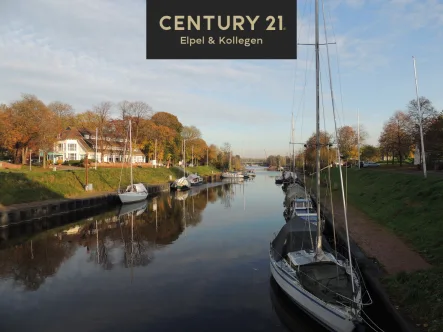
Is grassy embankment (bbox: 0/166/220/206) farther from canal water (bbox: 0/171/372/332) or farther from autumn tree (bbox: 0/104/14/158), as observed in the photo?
canal water (bbox: 0/171/372/332)

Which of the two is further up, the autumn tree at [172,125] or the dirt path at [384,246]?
the autumn tree at [172,125]

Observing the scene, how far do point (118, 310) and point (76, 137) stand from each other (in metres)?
80.1

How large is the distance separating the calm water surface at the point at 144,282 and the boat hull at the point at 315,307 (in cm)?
60

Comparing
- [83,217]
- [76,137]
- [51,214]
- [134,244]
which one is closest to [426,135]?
[134,244]

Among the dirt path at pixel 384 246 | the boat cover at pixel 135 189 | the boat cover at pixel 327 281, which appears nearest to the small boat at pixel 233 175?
the boat cover at pixel 135 189

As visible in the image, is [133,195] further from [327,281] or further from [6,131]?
[327,281]

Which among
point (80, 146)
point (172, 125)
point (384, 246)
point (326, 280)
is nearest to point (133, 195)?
point (384, 246)

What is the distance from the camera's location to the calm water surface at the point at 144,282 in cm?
1281

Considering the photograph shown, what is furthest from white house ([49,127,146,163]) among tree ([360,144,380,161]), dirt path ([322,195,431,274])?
tree ([360,144,380,161])

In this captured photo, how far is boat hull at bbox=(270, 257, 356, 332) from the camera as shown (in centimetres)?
1044

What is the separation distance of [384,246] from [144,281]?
13.3m

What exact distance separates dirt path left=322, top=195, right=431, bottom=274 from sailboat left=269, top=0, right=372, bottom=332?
2.86 m

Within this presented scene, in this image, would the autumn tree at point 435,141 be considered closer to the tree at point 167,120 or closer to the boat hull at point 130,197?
the boat hull at point 130,197

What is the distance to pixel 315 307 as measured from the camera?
1156cm
